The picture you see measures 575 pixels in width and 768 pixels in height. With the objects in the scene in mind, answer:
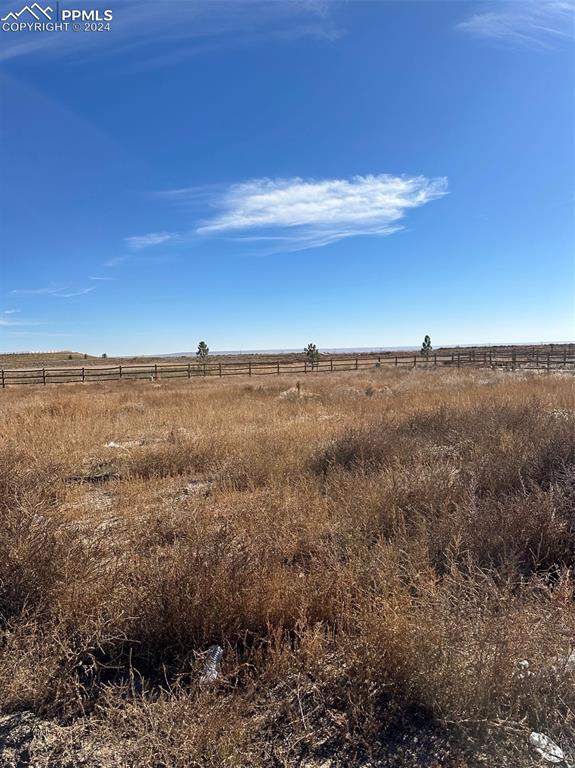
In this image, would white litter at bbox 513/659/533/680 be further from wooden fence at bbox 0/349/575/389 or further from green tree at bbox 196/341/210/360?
green tree at bbox 196/341/210/360

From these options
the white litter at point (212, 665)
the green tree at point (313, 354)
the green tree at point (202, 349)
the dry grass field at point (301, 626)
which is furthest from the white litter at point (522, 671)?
the green tree at point (202, 349)

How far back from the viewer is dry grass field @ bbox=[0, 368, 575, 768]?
6.05 feet

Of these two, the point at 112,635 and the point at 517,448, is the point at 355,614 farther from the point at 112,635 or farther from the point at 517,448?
the point at 517,448

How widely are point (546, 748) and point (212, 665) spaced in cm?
158

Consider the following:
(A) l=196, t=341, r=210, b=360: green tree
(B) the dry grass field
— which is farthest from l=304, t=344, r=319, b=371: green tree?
(B) the dry grass field

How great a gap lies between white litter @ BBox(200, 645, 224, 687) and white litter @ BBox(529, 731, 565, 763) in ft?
4.79

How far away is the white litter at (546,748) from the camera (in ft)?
5.61

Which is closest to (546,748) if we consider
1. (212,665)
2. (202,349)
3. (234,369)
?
(212,665)

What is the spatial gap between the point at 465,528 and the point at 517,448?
2355mm

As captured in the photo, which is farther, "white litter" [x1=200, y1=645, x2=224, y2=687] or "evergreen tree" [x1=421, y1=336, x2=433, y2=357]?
"evergreen tree" [x1=421, y1=336, x2=433, y2=357]

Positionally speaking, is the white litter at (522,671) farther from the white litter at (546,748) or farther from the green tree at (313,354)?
the green tree at (313,354)

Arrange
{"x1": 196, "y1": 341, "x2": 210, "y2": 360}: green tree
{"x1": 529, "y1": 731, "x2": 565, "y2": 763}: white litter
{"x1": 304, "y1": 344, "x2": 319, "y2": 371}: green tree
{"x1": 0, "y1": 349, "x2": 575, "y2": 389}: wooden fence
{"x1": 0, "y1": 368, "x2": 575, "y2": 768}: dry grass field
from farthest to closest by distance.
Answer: {"x1": 196, "y1": 341, "x2": 210, "y2": 360}: green tree
{"x1": 304, "y1": 344, "x2": 319, "y2": 371}: green tree
{"x1": 0, "y1": 349, "x2": 575, "y2": 389}: wooden fence
{"x1": 0, "y1": 368, "x2": 575, "y2": 768}: dry grass field
{"x1": 529, "y1": 731, "x2": 565, "y2": 763}: white litter

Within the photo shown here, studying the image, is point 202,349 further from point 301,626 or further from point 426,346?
point 301,626

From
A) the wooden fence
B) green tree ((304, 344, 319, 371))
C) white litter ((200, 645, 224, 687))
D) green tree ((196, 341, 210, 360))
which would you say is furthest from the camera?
green tree ((196, 341, 210, 360))
